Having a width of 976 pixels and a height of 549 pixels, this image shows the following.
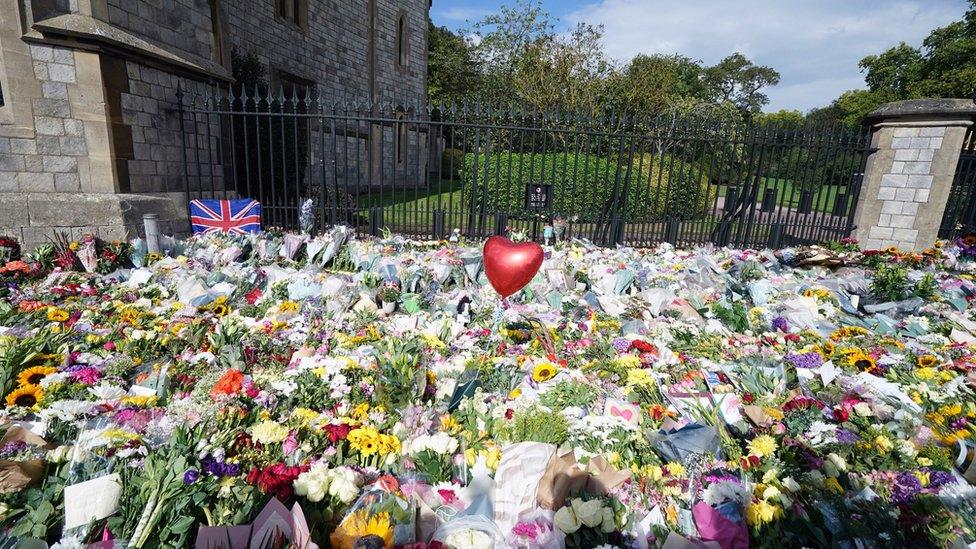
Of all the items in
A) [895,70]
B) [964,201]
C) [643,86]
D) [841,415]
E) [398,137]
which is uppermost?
[895,70]

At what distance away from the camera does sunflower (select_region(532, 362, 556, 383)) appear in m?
2.79

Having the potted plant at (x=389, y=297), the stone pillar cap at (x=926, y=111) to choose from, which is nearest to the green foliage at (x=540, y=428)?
the potted plant at (x=389, y=297)

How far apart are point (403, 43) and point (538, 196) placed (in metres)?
15.2

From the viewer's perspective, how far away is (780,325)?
147 inches

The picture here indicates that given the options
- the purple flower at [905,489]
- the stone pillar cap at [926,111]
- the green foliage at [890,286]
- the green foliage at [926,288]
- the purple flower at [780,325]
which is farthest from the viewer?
the stone pillar cap at [926,111]

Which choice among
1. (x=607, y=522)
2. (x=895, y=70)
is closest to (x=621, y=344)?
(x=607, y=522)

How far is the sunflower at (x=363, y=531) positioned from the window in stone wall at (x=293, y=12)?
1429 centimetres

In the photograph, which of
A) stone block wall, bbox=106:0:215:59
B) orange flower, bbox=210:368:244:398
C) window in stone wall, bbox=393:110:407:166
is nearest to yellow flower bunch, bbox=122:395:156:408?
orange flower, bbox=210:368:244:398

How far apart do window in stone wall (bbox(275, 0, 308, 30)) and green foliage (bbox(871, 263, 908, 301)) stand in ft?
46.0

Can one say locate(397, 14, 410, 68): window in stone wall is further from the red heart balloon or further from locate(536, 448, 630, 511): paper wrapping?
locate(536, 448, 630, 511): paper wrapping

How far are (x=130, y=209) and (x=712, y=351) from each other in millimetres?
6667

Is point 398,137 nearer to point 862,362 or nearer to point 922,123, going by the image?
point 922,123

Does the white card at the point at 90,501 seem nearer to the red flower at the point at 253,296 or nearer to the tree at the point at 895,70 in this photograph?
the red flower at the point at 253,296

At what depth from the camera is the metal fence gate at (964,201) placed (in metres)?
9.01
